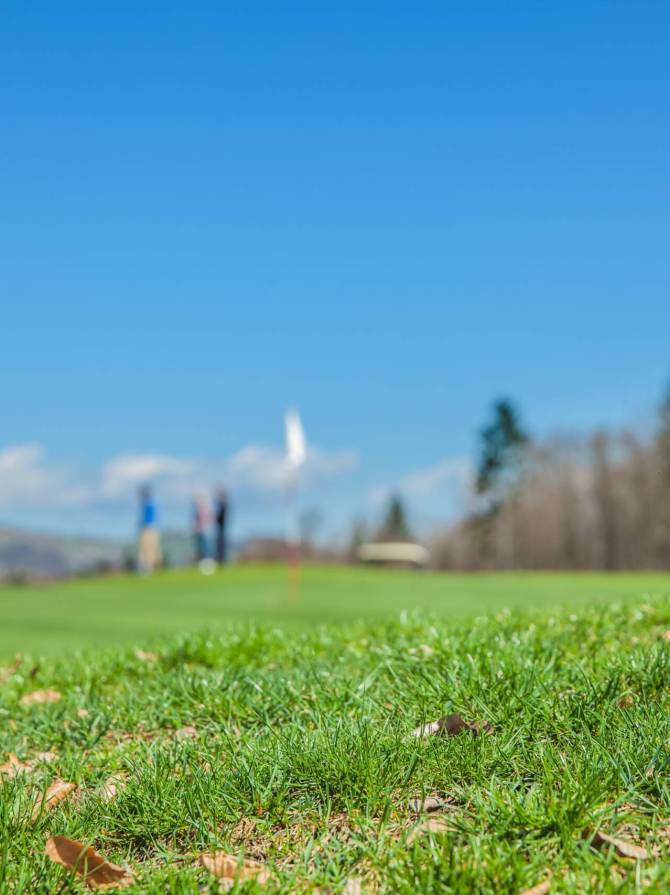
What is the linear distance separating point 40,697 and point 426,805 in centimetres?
384

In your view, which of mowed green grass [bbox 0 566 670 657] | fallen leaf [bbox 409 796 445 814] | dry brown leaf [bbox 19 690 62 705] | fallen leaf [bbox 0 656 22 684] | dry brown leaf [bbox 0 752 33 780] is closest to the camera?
fallen leaf [bbox 409 796 445 814]

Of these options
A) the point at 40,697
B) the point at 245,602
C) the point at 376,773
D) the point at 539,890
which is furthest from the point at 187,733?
the point at 245,602

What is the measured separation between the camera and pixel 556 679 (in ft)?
14.1

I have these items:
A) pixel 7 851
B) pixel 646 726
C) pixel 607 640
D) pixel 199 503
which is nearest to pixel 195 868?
pixel 7 851

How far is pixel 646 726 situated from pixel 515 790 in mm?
678

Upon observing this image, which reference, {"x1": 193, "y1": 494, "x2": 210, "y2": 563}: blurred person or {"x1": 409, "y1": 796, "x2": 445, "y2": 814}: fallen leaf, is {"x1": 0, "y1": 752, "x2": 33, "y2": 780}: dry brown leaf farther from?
A: {"x1": 193, "y1": 494, "x2": 210, "y2": 563}: blurred person

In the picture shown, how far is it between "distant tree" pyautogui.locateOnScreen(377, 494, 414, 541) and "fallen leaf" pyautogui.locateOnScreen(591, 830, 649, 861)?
70.8 m

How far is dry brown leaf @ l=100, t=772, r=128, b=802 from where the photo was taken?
3.70 m

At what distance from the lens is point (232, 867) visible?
9.86 ft

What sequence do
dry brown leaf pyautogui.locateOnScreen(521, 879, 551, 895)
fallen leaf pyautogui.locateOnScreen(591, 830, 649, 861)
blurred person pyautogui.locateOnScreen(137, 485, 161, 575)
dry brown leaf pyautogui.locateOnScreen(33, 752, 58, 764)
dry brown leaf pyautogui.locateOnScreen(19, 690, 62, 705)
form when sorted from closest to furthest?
dry brown leaf pyautogui.locateOnScreen(521, 879, 551, 895), fallen leaf pyautogui.locateOnScreen(591, 830, 649, 861), dry brown leaf pyautogui.locateOnScreen(33, 752, 58, 764), dry brown leaf pyautogui.locateOnScreen(19, 690, 62, 705), blurred person pyautogui.locateOnScreen(137, 485, 161, 575)

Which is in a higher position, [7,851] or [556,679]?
[556,679]

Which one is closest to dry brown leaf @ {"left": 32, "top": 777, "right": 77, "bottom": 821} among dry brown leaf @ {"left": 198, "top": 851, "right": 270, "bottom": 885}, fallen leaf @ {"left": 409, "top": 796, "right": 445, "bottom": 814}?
dry brown leaf @ {"left": 198, "top": 851, "right": 270, "bottom": 885}

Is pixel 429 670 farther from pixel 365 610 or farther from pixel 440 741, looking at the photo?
pixel 365 610

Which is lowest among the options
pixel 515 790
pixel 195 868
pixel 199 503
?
pixel 195 868
